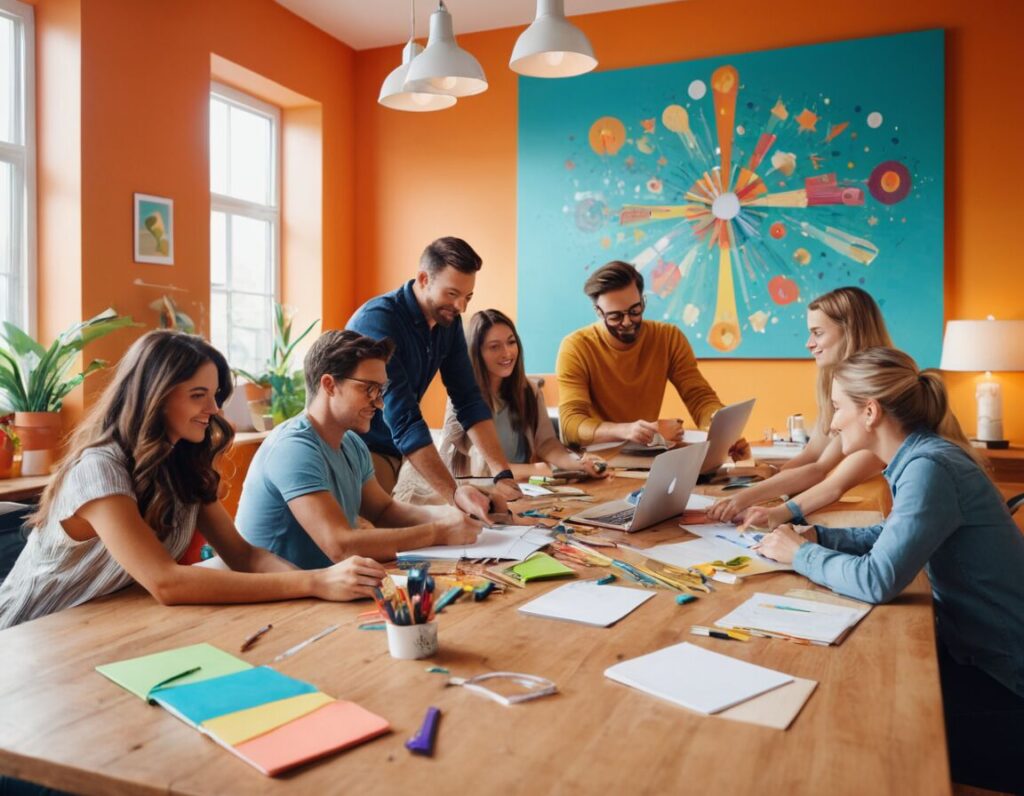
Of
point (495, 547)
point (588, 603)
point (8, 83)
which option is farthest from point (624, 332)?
point (8, 83)

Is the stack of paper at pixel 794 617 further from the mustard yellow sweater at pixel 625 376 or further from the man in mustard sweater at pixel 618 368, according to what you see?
the mustard yellow sweater at pixel 625 376

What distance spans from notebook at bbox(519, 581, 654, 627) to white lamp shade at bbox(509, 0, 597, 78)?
1.55 m

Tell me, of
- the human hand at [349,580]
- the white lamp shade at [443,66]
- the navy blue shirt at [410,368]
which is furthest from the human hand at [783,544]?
the white lamp shade at [443,66]

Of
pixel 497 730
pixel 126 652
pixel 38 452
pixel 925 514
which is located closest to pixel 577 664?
pixel 497 730

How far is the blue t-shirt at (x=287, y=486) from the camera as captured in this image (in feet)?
6.36

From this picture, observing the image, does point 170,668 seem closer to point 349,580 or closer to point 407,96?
point 349,580

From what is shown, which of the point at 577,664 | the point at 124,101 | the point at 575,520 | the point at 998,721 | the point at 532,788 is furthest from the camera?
the point at 124,101

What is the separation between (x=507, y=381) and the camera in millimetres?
3463

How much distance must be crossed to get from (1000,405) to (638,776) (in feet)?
13.4

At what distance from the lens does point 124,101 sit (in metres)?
4.05

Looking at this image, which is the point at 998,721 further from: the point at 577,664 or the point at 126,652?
the point at 126,652

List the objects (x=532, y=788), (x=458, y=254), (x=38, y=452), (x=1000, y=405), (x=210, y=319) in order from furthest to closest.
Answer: (x=210, y=319), (x=1000, y=405), (x=38, y=452), (x=458, y=254), (x=532, y=788)

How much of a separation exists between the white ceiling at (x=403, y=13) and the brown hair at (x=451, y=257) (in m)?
2.83

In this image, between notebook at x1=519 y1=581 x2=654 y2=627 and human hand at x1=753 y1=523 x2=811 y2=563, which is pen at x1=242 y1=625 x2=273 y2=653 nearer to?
notebook at x1=519 y1=581 x2=654 y2=627
